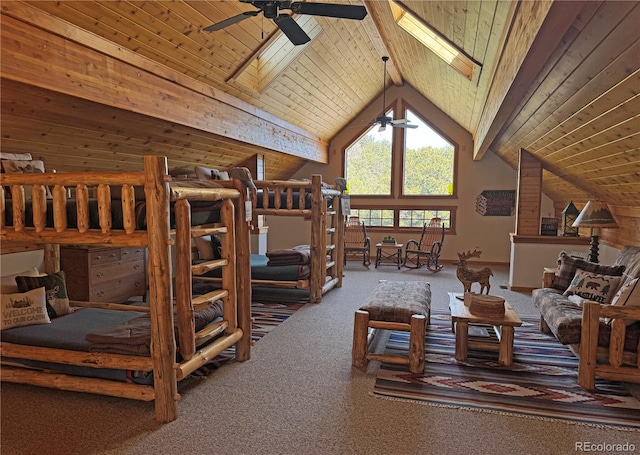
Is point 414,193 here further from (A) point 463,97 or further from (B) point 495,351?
(B) point 495,351

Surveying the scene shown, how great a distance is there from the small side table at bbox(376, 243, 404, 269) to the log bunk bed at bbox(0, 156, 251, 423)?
5.42 meters

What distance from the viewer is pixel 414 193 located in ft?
29.8

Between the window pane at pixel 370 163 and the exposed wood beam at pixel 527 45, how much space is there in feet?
17.2

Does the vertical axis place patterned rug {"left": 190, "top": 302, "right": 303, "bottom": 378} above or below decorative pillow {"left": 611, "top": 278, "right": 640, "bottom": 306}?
below

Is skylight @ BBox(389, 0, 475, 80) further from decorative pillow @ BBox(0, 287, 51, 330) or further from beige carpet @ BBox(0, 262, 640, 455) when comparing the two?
decorative pillow @ BBox(0, 287, 51, 330)

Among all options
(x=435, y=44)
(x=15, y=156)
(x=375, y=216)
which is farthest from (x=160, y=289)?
(x=375, y=216)

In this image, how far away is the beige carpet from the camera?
216 cm

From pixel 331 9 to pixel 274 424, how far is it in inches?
111

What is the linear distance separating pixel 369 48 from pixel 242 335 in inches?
194

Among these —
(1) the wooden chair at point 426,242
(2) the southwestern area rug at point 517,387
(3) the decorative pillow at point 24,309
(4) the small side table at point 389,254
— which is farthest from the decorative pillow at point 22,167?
(1) the wooden chair at point 426,242

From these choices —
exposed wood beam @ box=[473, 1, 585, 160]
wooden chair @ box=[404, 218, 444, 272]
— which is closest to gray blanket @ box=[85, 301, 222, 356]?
exposed wood beam @ box=[473, 1, 585, 160]

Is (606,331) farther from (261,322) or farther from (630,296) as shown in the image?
(261,322)

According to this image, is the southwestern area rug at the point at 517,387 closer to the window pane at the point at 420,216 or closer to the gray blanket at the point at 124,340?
the gray blanket at the point at 124,340

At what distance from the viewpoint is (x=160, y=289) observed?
236 cm
